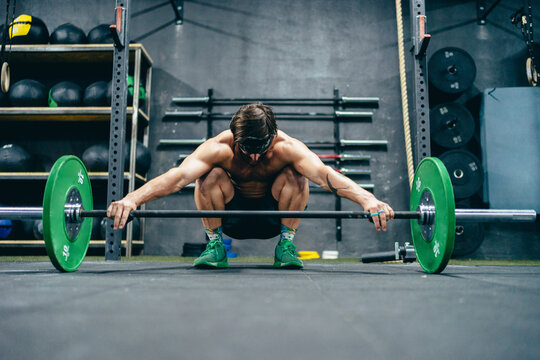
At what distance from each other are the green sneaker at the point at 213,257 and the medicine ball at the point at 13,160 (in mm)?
2421

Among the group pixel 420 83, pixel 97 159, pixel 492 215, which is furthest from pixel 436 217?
pixel 97 159

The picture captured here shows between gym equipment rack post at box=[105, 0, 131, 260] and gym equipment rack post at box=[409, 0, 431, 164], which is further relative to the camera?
gym equipment rack post at box=[105, 0, 131, 260]

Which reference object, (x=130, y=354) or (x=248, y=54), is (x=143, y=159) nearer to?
(x=248, y=54)

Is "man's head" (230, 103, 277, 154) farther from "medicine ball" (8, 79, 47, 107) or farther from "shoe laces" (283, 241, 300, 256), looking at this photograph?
"medicine ball" (8, 79, 47, 107)

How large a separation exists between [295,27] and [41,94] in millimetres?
2410

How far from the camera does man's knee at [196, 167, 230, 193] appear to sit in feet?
6.29

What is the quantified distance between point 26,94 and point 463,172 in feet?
12.3

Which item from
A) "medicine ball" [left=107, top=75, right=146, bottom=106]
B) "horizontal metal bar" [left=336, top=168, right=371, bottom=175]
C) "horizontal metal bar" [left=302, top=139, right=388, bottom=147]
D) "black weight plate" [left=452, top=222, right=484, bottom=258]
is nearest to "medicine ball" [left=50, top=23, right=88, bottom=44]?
"medicine ball" [left=107, top=75, right=146, bottom=106]

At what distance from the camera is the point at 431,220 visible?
1.65 metres

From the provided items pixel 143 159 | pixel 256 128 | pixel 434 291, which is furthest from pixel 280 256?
pixel 143 159

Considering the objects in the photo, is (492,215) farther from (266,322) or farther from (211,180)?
(266,322)

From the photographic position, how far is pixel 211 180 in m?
1.92

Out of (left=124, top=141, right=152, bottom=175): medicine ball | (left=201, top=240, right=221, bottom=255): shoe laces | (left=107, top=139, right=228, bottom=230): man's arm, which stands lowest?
(left=201, top=240, right=221, bottom=255): shoe laces

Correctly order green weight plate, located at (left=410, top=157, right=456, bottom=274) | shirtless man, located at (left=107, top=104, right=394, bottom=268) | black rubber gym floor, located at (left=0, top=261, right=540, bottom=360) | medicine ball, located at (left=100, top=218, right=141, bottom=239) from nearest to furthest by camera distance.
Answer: black rubber gym floor, located at (left=0, top=261, right=540, bottom=360), green weight plate, located at (left=410, top=157, right=456, bottom=274), shirtless man, located at (left=107, top=104, right=394, bottom=268), medicine ball, located at (left=100, top=218, right=141, bottom=239)
